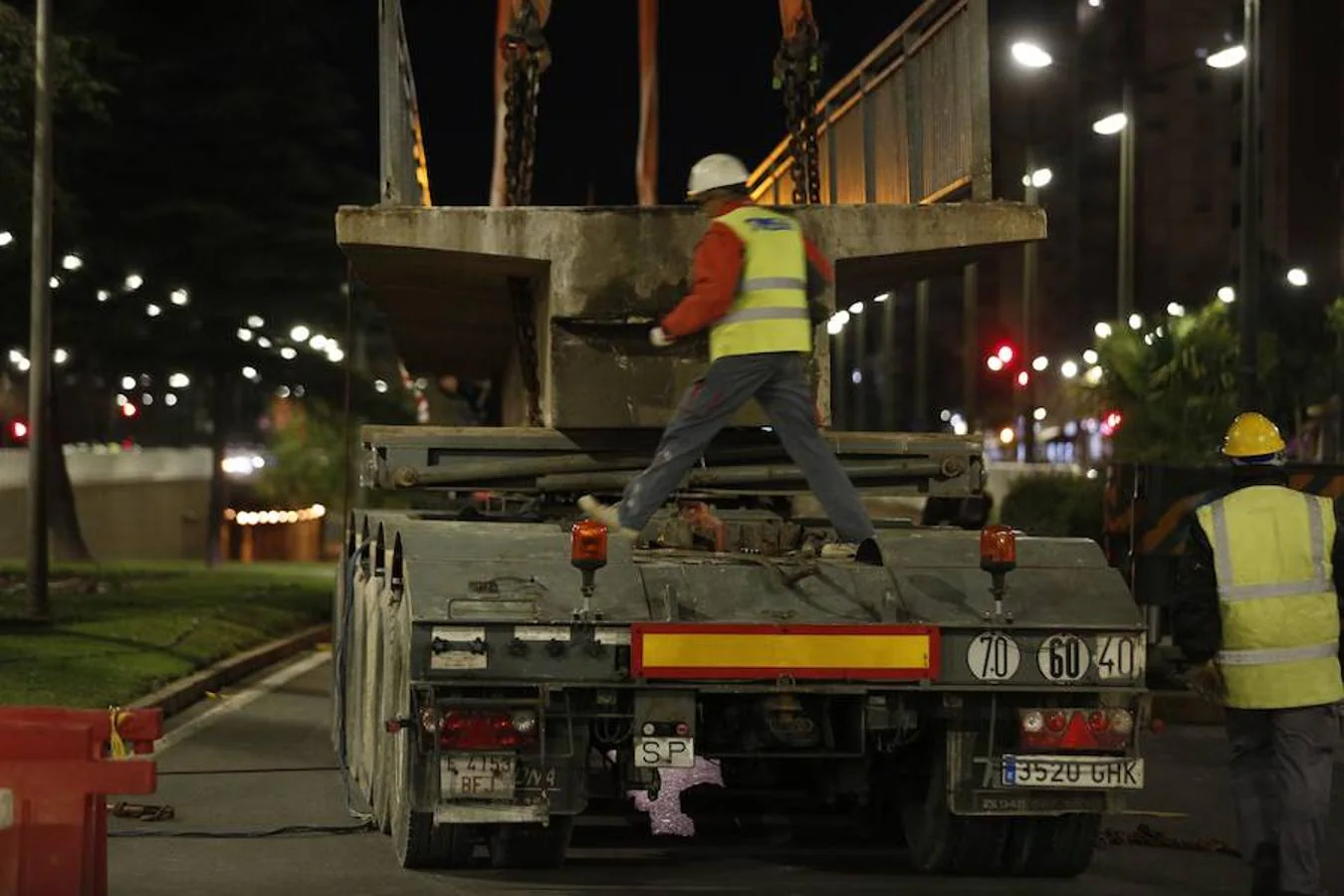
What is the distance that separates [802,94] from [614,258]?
6.08 feet

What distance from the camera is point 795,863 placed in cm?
1026

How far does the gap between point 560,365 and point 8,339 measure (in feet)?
66.0

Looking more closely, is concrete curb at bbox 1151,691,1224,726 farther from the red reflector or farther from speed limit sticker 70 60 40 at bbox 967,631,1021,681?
speed limit sticker 70 60 40 at bbox 967,631,1021,681

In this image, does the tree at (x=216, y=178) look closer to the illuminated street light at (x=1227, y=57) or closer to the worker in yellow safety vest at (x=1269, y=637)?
the illuminated street light at (x=1227, y=57)

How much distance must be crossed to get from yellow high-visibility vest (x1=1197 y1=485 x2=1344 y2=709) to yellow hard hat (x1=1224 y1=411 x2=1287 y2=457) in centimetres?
15

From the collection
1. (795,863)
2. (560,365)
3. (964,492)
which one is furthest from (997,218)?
(795,863)

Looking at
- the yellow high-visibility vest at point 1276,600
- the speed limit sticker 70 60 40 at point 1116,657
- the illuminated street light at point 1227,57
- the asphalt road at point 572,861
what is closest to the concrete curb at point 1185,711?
the asphalt road at point 572,861

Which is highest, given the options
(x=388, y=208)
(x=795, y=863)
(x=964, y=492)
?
(x=388, y=208)

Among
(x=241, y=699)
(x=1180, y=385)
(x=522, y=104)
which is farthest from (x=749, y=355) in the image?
(x=1180, y=385)

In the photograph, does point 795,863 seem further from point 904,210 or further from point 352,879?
point 904,210

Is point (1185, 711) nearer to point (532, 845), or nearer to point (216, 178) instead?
point (532, 845)

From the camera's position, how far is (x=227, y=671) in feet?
63.4

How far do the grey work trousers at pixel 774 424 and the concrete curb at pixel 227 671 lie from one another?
633cm

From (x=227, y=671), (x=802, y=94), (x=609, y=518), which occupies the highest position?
(x=802, y=94)
